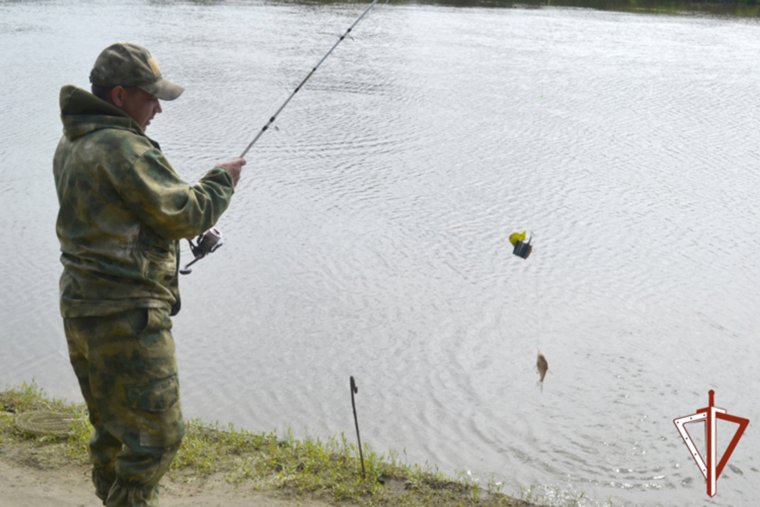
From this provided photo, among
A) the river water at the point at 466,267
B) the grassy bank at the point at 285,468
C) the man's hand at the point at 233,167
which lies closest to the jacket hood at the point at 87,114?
the man's hand at the point at 233,167

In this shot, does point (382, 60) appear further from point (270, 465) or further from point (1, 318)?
point (270, 465)

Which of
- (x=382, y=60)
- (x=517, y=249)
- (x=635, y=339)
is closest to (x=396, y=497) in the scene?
(x=517, y=249)

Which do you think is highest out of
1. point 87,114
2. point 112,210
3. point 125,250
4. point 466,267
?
point 87,114

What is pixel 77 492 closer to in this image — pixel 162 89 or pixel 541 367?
pixel 162 89

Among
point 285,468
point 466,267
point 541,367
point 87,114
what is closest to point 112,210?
point 87,114

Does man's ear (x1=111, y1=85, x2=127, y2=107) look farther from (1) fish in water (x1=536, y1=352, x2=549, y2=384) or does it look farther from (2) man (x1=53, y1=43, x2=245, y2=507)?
(1) fish in water (x1=536, y1=352, x2=549, y2=384)

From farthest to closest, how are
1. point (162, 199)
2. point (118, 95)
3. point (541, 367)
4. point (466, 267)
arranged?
point (466, 267), point (541, 367), point (118, 95), point (162, 199)

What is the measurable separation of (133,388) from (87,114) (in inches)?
32.0

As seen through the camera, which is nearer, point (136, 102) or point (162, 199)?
point (162, 199)

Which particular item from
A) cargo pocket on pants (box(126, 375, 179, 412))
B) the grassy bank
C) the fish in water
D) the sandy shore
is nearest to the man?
cargo pocket on pants (box(126, 375, 179, 412))

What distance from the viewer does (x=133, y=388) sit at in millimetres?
2748

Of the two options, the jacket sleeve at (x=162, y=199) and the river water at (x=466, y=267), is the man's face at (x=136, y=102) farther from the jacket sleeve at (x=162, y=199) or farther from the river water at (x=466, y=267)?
the river water at (x=466, y=267)

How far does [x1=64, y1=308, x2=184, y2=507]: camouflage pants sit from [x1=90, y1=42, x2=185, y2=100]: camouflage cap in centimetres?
68

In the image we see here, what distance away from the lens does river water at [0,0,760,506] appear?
520cm
